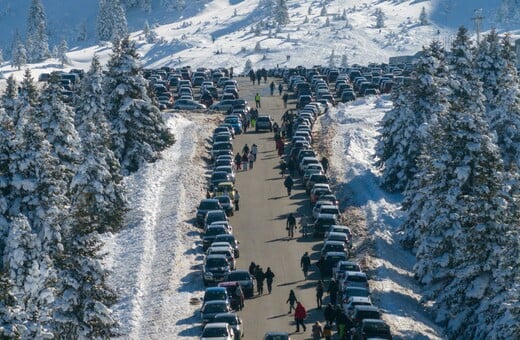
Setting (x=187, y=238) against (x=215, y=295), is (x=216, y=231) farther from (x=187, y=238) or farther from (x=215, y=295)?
(x=215, y=295)

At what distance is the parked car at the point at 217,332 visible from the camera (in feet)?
148

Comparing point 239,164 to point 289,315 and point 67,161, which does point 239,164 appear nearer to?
point 67,161

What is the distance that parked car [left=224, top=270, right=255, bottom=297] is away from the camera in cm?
5312

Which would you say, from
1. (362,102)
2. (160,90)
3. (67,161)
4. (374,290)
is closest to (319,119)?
(362,102)

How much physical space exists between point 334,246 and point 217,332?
14.2 meters

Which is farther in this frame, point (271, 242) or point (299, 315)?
point (271, 242)

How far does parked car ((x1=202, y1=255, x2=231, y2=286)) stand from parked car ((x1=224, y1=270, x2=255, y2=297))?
0.77m

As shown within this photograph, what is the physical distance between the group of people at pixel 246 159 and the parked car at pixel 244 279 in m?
26.5

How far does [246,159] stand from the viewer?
80.1 metres

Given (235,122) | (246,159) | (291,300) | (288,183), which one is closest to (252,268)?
(291,300)

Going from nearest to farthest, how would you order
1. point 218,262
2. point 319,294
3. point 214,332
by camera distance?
point 214,332 < point 319,294 < point 218,262

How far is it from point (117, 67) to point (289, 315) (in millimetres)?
35550

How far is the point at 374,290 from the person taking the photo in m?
55.1

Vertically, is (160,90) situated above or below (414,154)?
above
